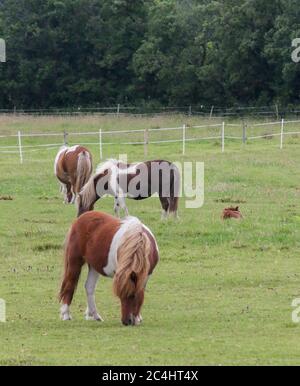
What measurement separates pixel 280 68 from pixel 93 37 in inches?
562

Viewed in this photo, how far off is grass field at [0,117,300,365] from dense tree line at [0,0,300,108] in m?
27.9

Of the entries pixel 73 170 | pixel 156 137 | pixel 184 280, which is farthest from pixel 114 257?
pixel 156 137

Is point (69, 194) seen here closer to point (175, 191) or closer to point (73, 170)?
point (73, 170)

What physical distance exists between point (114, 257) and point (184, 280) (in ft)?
12.3

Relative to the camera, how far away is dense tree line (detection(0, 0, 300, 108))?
183 feet

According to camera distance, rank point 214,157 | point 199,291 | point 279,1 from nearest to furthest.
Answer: point 199,291
point 214,157
point 279,1

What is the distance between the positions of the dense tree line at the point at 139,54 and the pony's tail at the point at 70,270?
145 ft

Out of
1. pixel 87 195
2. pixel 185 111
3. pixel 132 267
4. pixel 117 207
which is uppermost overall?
pixel 132 267

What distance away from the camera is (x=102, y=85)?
62.2 meters

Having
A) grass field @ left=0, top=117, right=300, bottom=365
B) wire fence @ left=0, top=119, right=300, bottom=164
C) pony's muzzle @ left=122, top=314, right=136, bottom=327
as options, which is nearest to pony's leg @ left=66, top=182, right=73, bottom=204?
grass field @ left=0, top=117, right=300, bottom=365

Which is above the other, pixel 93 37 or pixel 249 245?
pixel 93 37

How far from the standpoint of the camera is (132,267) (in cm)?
1000
